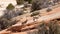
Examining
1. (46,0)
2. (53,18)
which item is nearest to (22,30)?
(53,18)

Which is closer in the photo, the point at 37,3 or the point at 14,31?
the point at 14,31

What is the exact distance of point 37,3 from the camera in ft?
58.5

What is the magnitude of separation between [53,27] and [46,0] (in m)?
9.68

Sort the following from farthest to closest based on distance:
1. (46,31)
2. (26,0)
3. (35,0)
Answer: (26,0) < (35,0) < (46,31)

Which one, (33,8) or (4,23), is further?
(33,8)

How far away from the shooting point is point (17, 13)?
17.0 metres

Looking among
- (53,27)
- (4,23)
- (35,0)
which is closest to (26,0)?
(35,0)

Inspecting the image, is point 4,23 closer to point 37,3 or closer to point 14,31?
point 14,31

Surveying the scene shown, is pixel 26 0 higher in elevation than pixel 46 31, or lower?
lower

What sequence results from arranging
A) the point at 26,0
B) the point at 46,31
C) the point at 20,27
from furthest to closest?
1. the point at 26,0
2. the point at 20,27
3. the point at 46,31

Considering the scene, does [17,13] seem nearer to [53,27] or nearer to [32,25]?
[32,25]

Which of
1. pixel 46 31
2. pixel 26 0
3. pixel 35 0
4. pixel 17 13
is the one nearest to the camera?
pixel 46 31

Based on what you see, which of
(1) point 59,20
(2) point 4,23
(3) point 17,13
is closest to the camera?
(1) point 59,20

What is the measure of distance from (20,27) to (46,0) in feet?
24.4
